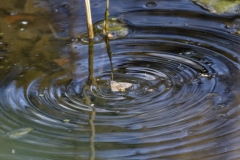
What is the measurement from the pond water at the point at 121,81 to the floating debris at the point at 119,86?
20 mm

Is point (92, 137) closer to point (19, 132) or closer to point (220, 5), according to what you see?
point (19, 132)

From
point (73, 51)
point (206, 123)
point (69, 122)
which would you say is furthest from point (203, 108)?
point (73, 51)

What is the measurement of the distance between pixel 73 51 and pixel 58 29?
293 mm

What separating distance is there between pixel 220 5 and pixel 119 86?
104cm

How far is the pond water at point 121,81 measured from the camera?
1.69m

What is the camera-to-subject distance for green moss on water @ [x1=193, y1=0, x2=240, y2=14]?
2690mm

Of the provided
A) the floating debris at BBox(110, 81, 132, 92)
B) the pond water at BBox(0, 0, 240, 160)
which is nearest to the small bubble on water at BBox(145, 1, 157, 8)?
the pond water at BBox(0, 0, 240, 160)

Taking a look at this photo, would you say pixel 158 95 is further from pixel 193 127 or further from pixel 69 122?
pixel 69 122

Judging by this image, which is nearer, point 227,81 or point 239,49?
point 227,81

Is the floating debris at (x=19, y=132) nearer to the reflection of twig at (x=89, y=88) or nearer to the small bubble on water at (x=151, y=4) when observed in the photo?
the reflection of twig at (x=89, y=88)

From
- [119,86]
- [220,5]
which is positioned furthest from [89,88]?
[220,5]

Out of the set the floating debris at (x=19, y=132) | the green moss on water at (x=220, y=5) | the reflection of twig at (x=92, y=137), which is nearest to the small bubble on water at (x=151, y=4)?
the green moss on water at (x=220, y=5)

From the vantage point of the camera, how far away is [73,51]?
2373mm

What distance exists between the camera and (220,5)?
2.75 meters
